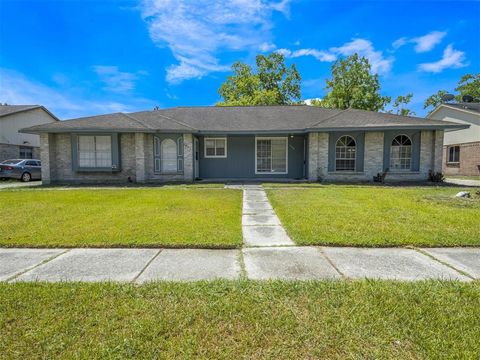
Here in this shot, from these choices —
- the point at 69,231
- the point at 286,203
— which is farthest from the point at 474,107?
the point at 69,231

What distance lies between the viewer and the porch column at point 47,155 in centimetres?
1331

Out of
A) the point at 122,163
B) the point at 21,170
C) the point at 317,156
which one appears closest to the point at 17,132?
the point at 21,170

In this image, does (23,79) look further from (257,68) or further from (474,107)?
(474,107)

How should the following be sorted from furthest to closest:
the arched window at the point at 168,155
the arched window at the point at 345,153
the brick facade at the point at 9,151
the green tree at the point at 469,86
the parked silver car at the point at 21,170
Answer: the green tree at the point at 469,86
the brick facade at the point at 9,151
the parked silver car at the point at 21,170
the arched window at the point at 168,155
the arched window at the point at 345,153

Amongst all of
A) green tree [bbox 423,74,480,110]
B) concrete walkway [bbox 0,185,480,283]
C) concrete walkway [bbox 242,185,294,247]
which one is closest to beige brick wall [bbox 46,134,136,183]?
concrete walkway [bbox 242,185,294,247]

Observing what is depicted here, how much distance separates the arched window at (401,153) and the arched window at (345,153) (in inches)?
77.9

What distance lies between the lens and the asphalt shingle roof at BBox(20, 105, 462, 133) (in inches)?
504

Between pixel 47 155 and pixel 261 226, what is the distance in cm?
1322

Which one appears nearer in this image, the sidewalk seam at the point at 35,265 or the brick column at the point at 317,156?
the sidewalk seam at the point at 35,265

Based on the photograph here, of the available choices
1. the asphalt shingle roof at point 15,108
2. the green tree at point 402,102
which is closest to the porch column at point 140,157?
the asphalt shingle roof at point 15,108

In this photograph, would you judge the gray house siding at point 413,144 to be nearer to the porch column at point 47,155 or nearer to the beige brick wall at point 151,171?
the beige brick wall at point 151,171

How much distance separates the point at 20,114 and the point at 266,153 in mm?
23264

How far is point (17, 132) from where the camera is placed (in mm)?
21938

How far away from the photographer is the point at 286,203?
303 inches
